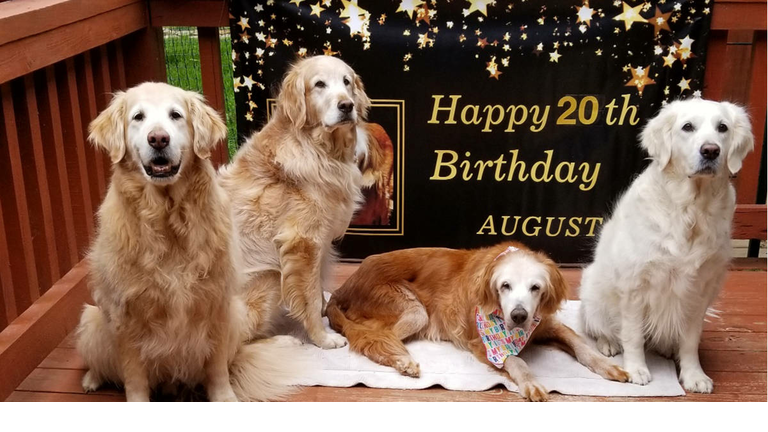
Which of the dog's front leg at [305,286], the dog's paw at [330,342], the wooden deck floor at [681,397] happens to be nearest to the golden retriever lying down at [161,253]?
the wooden deck floor at [681,397]

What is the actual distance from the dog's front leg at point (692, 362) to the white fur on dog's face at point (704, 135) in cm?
56

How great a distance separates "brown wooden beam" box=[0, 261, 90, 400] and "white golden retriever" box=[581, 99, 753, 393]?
199 centimetres

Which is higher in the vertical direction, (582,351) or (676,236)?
(676,236)

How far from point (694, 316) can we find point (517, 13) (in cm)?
140

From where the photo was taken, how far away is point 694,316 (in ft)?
7.39

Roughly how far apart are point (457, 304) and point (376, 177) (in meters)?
0.82

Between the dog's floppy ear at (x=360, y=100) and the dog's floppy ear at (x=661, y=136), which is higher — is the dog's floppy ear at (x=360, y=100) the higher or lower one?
the higher one

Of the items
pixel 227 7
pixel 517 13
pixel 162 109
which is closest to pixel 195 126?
pixel 162 109

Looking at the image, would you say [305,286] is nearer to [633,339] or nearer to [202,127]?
[202,127]

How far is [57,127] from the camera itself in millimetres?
2248

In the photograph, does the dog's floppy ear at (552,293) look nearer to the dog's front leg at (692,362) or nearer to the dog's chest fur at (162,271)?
the dog's front leg at (692,362)

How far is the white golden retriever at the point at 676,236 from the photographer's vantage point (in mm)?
2018

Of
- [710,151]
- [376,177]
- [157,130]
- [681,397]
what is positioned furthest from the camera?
[376,177]

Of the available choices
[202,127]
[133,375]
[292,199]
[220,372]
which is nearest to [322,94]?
[292,199]
